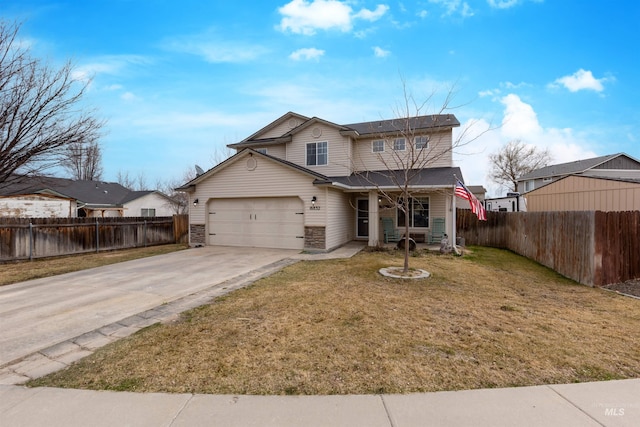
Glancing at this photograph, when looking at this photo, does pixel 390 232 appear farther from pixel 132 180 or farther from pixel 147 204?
pixel 132 180

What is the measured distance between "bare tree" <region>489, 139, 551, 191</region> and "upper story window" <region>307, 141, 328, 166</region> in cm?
3253

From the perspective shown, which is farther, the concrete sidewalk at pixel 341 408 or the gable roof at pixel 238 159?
the gable roof at pixel 238 159

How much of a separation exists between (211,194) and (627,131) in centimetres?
2873

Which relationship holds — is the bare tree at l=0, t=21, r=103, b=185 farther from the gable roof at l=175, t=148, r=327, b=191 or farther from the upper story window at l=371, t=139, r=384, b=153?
the upper story window at l=371, t=139, r=384, b=153

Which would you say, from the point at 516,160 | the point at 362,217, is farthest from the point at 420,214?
the point at 516,160

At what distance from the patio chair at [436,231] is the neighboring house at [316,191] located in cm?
24

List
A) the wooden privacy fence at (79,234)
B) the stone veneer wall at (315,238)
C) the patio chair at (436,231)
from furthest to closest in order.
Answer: the patio chair at (436,231)
the stone veneer wall at (315,238)
the wooden privacy fence at (79,234)

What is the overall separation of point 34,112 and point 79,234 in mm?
5104

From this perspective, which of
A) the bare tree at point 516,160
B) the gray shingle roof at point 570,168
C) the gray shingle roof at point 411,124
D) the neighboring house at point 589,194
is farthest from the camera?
the bare tree at point 516,160

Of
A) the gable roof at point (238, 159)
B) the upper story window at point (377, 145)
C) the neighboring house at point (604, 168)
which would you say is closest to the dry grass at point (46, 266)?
the gable roof at point (238, 159)

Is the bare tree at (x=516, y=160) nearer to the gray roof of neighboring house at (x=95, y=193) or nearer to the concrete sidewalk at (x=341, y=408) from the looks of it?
the concrete sidewalk at (x=341, y=408)

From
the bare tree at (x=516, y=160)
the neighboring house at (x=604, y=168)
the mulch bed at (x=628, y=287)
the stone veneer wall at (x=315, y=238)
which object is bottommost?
the mulch bed at (x=628, y=287)

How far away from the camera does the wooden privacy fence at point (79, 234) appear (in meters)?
10.5

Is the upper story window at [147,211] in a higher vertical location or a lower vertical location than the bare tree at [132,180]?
lower
